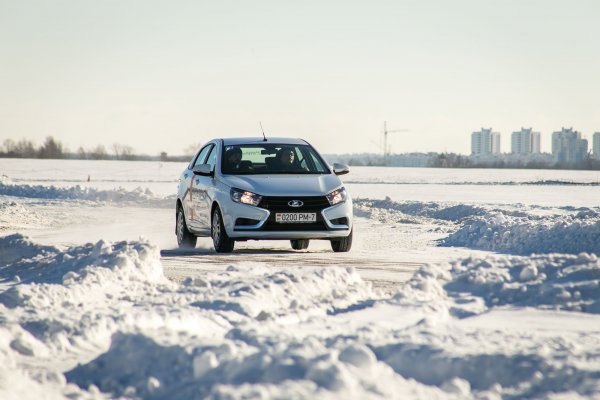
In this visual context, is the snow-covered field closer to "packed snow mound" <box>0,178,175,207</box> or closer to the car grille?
the car grille

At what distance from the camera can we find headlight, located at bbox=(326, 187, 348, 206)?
14273mm

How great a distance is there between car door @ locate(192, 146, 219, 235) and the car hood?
0.49m

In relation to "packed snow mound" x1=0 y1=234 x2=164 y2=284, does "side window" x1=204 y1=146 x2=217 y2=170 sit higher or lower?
higher

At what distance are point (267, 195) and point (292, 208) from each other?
0.39 m

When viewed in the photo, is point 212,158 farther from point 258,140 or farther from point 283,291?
point 283,291

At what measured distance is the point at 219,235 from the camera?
14.5 metres

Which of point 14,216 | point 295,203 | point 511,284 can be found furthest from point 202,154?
point 14,216

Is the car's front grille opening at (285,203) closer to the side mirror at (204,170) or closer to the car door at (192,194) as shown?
the side mirror at (204,170)

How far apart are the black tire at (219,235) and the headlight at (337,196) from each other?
1.51 metres

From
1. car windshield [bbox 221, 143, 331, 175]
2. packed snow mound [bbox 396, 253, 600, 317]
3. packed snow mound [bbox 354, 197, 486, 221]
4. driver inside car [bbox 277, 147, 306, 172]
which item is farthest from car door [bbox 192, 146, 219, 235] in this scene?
packed snow mound [bbox 354, 197, 486, 221]

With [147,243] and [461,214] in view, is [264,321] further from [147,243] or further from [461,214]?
[461,214]

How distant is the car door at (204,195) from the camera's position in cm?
1490

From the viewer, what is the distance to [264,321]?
7469 millimetres

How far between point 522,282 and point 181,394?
4470 millimetres
